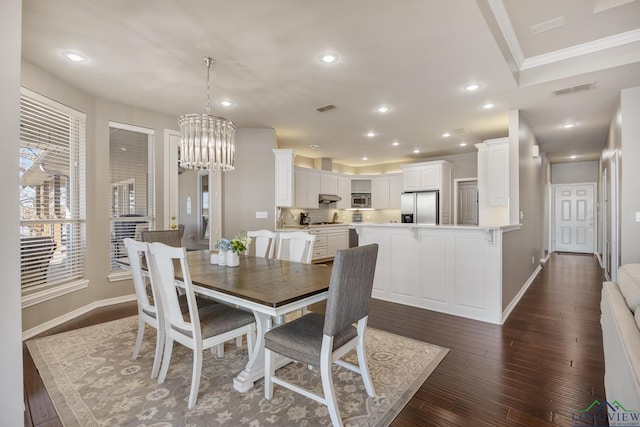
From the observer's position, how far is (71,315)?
3473 mm

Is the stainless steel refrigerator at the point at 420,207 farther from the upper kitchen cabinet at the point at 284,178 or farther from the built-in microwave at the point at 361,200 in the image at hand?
the upper kitchen cabinet at the point at 284,178

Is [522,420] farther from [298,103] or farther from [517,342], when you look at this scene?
[298,103]

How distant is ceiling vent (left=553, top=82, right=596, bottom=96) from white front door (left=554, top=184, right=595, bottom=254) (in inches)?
258

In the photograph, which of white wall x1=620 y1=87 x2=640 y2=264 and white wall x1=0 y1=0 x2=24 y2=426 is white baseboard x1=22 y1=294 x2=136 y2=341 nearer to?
white wall x1=0 y1=0 x2=24 y2=426

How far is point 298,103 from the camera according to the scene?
4.01m

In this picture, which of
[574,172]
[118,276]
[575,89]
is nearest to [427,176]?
[575,89]

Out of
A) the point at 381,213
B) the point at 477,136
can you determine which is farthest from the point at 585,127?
the point at 381,213

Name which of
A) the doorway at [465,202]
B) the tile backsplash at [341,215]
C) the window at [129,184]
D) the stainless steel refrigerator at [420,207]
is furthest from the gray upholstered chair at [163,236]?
the doorway at [465,202]

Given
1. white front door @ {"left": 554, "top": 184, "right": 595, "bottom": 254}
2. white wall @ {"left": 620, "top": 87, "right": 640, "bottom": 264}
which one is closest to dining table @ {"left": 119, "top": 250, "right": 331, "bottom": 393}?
white wall @ {"left": 620, "top": 87, "right": 640, "bottom": 264}

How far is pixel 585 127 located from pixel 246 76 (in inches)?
217

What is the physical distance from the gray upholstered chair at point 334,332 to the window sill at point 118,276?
10.3 feet

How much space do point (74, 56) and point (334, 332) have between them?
3.38 m

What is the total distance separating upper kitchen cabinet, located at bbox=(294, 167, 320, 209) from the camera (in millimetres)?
6980

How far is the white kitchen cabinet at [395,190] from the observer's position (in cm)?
819
